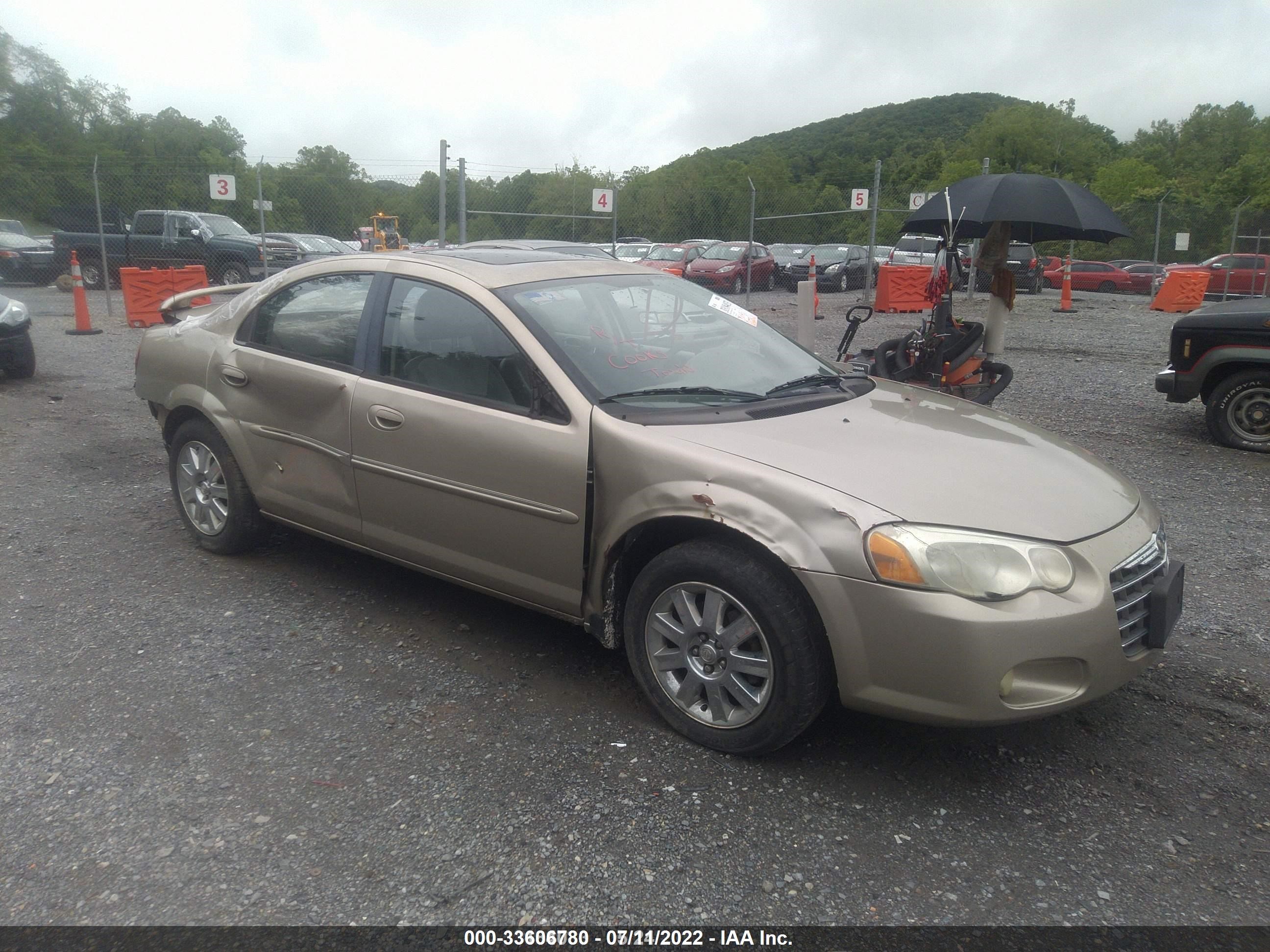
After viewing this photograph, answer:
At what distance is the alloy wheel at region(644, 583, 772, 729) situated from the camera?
10.3 ft

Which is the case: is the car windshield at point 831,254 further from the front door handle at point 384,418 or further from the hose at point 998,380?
the front door handle at point 384,418

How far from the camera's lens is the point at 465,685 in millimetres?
3775

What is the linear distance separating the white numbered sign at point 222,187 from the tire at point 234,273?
11.3 ft

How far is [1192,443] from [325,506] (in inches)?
268

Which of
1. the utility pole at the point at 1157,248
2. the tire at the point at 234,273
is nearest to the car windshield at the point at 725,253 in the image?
the tire at the point at 234,273

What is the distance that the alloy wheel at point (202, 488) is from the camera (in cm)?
493

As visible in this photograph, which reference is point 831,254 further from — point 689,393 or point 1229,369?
point 689,393

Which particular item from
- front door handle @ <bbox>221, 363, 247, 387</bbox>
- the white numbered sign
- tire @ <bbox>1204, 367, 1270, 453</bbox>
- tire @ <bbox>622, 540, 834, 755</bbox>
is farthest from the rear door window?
the white numbered sign

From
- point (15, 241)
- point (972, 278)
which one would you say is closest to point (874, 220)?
point (972, 278)

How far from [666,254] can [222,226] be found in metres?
9.41

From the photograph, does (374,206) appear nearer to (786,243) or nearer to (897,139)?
(786,243)

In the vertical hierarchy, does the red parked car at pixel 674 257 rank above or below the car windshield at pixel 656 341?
above

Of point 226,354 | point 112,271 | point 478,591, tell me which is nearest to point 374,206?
point 112,271

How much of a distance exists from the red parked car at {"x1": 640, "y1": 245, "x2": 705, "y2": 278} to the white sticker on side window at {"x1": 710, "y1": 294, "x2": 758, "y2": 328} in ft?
52.5
